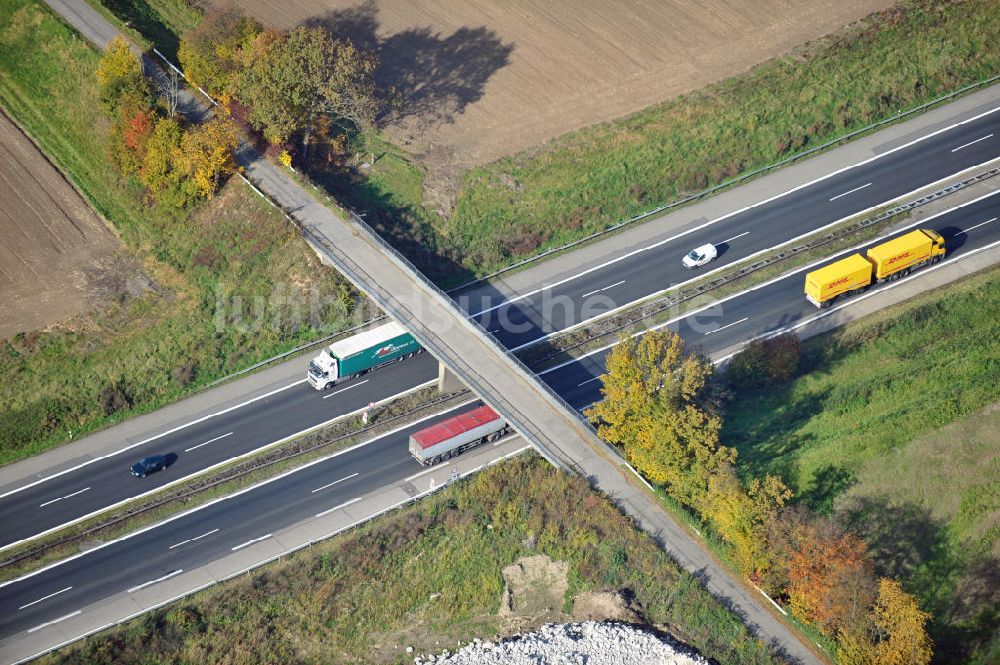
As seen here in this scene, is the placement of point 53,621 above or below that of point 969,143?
below

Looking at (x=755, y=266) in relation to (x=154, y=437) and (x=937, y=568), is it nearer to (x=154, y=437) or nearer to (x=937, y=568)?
(x=937, y=568)

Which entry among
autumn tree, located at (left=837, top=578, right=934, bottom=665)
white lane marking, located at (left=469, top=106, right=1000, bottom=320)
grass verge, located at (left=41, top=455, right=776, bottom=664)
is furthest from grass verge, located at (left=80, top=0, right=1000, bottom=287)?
autumn tree, located at (left=837, top=578, right=934, bottom=665)

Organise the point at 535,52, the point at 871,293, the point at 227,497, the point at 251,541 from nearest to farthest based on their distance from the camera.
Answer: the point at 251,541 < the point at 227,497 < the point at 871,293 < the point at 535,52

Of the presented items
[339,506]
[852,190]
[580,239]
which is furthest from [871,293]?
[339,506]

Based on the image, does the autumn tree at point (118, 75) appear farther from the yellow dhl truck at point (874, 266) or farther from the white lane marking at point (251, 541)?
the yellow dhl truck at point (874, 266)

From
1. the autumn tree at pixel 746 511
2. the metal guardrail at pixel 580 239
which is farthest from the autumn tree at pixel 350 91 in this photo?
the autumn tree at pixel 746 511

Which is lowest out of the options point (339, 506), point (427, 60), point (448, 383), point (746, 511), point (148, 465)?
point (746, 511)
